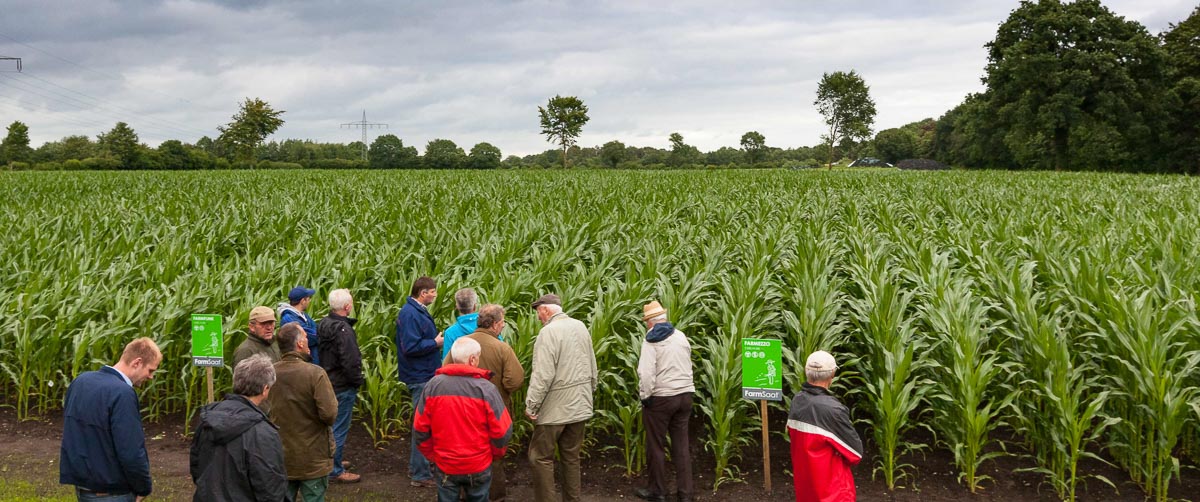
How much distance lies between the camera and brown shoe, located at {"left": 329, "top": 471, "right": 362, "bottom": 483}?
20.0 ft

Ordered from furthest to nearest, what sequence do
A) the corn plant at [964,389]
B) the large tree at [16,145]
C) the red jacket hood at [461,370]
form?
the large tree at [16,145], the corn plant at [964,389], the red jacket hood at [461,370]

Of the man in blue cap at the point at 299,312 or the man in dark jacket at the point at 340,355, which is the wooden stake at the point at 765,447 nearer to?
the man in dark jacket at the point at 340,355

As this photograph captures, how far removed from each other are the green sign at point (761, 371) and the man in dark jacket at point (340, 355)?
320 cm

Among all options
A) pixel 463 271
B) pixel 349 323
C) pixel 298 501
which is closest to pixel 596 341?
pixel 349 323

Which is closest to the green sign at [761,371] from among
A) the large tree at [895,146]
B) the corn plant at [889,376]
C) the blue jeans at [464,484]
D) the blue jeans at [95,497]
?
the corn plant at [889,376]

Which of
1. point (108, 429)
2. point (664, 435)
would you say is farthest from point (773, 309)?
point (108, 429)

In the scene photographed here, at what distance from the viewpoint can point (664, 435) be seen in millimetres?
5723

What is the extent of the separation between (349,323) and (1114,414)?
667 centimetres

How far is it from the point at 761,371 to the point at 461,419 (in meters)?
2.36

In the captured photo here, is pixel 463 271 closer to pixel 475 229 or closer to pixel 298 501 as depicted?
pixel 475 229

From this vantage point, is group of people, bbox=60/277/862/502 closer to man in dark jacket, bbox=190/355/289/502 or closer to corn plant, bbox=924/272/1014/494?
man in dark jacket, bbox=190/355/289/502

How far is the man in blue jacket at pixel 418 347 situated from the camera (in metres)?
6.05

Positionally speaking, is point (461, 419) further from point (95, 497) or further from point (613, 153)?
point (613, 153)

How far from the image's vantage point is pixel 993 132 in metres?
62.7
